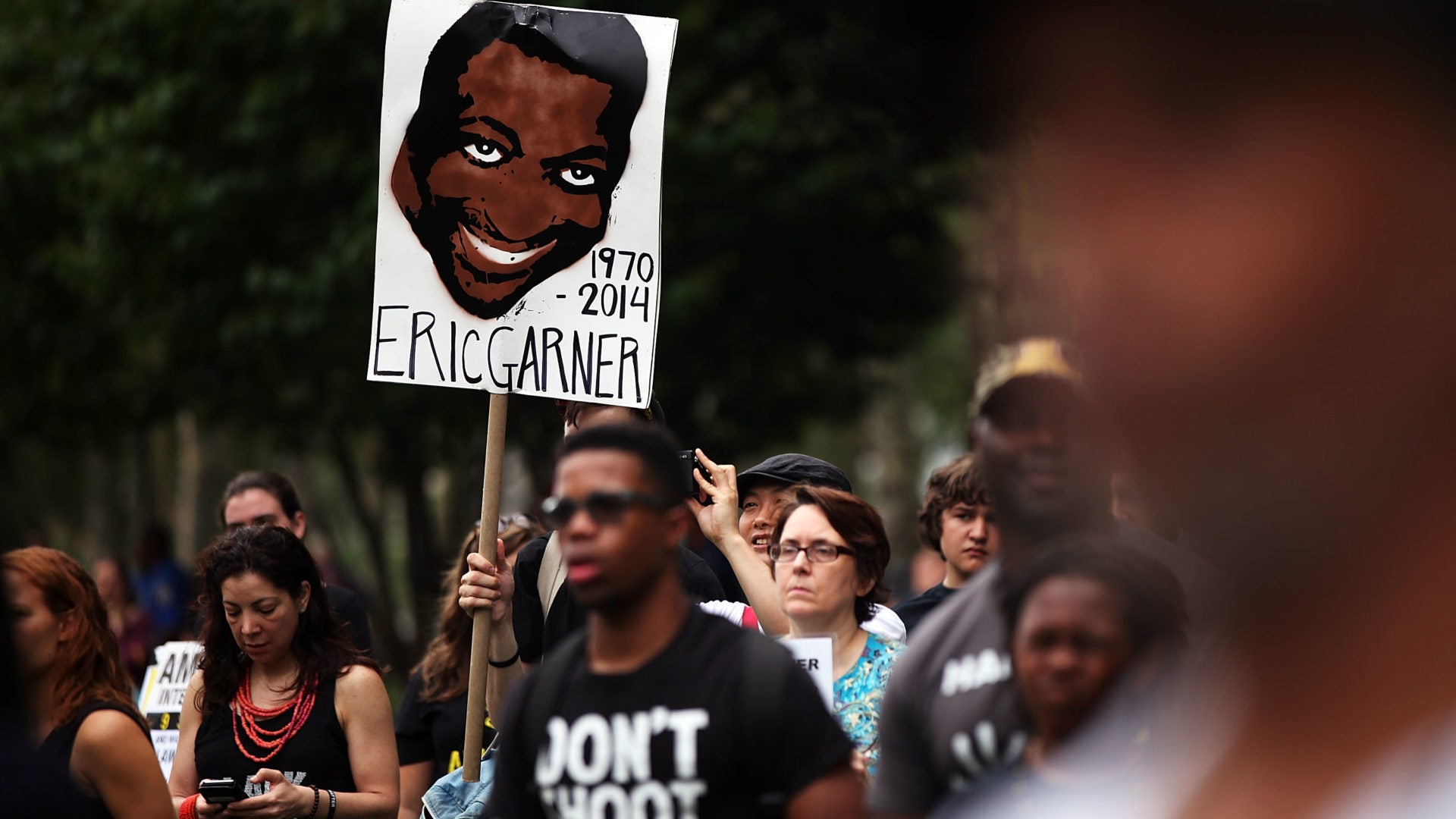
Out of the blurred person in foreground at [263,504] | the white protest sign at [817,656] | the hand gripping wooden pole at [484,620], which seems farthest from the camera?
the blurred person in foreground at [263,504]

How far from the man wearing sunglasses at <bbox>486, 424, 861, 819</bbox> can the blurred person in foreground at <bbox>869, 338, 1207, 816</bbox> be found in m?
0.24

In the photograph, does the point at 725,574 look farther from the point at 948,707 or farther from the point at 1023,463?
the point at 1023,463

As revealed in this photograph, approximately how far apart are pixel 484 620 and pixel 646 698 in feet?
6.67

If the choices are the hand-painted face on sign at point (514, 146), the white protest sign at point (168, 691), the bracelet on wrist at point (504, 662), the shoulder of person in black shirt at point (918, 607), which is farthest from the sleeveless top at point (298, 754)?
the shoulder of person in black shirt at point (918, 607)

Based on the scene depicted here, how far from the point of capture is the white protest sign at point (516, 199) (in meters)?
5.60

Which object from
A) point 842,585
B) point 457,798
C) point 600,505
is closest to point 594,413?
point 842,585

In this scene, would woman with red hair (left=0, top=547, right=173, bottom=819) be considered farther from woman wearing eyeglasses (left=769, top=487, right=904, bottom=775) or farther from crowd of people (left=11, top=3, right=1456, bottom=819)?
woman wearing eyeglasses (left=769, top=487, right=904, bottom=775)

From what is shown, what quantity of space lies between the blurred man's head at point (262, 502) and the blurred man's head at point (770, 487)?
2387mm

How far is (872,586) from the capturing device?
17.0 feet

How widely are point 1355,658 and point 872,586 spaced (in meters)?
4.54

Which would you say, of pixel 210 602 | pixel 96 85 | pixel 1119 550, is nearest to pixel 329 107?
pixel 96 85

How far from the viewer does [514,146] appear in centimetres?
562

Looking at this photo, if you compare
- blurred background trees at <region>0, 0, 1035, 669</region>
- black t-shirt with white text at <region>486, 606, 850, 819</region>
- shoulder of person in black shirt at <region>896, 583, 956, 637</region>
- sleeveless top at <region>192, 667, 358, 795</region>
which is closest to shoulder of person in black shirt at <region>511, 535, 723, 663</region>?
sleeveless top at <region>192, 667, 358, 795</region>

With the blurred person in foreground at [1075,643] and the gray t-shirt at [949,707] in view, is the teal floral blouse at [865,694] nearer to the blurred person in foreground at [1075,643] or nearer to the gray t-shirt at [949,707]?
the gray t-shirt at [949,707]
